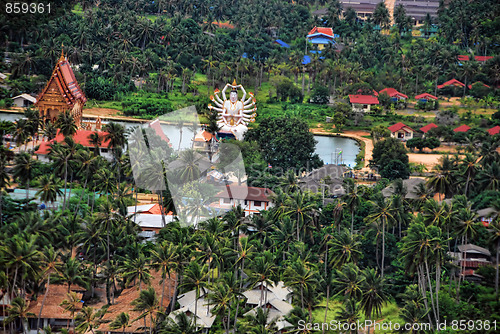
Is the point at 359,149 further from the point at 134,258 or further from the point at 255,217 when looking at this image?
the point at 134,258

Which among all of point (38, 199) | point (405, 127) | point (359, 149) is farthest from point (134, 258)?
point (405, 127)

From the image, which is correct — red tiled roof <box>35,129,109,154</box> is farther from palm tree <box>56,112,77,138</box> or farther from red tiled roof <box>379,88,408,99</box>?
red tiled roof <box>379,88,408,99</box>

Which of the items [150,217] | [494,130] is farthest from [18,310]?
[494,130]

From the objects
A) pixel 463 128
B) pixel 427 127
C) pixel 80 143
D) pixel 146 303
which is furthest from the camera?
pixel 427 127

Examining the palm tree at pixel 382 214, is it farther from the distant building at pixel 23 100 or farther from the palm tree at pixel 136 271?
the distant building at pixel 23 100

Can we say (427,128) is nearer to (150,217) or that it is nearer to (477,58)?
(477,58)

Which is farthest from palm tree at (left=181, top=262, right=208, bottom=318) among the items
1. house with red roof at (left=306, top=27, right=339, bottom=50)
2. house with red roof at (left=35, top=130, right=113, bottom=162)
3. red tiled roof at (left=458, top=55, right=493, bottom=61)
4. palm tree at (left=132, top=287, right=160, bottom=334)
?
house with red roof at (left=306, top=27, right=339, bottom=50)
